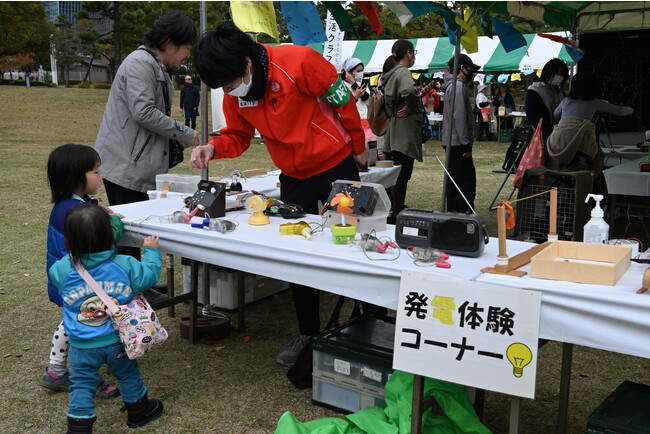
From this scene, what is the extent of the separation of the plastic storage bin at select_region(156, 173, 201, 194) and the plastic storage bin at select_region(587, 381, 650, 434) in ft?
8.13

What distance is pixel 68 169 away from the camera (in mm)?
2664

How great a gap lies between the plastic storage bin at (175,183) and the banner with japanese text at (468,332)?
196cm

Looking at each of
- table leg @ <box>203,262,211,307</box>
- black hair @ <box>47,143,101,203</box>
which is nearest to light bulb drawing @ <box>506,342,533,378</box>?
black hair @ <box>47,143,101,203</box>

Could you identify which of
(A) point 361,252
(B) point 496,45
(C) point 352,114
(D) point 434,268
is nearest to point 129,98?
(C) point 352,114

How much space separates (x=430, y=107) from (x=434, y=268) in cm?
2076

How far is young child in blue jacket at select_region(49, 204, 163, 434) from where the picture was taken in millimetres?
2340

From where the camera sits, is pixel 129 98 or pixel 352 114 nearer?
pixel 352 114

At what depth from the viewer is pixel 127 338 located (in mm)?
2393

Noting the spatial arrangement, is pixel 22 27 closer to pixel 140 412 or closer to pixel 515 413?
pixel 140 412

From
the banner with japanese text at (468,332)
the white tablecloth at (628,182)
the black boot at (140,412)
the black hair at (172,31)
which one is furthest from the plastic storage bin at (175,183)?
the white tablecloth at (628,182)

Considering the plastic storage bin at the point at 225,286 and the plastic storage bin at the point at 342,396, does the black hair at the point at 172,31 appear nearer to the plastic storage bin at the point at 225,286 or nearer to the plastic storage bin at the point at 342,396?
the plastic storage bin at the point at 225,286

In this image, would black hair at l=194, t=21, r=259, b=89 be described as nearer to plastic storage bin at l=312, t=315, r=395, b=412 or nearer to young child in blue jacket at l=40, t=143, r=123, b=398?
young child in blue jacket at l=40, t=143, r=123, b=398

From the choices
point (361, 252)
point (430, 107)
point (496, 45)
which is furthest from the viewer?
point (430, 107)

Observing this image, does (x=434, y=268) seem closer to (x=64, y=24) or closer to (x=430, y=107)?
(x=430, y=107)
